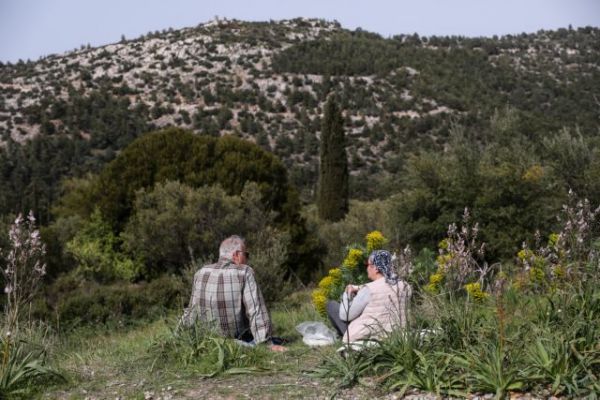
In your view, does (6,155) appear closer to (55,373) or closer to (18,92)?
(18,92)

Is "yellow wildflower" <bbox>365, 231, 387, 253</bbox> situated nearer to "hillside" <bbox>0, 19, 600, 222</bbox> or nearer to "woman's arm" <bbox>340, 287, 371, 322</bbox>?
"woman's arm" <bbox>340, 287, 371, 322</bbox>

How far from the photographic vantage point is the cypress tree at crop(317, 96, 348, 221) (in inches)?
1073

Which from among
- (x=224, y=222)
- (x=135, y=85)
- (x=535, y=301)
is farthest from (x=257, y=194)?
(x=135, y=85)

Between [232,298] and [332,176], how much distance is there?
22253 millimetres

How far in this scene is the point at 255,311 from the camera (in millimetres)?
5508

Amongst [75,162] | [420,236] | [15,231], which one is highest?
[75,162]

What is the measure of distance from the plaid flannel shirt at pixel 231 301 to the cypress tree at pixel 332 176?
A: 2158 cm

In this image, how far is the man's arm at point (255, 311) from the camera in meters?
5.49

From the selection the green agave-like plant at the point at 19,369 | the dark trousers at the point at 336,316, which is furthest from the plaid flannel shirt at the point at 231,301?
the green agave-like plant at the point at 19,369

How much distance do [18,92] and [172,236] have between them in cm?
4193

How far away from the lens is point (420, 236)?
53.1 ft

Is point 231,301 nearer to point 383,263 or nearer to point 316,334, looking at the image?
point 316,334

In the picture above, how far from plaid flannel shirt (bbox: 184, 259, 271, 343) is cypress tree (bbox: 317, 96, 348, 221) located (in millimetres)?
21579

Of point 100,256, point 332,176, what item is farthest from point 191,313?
point 332,176
